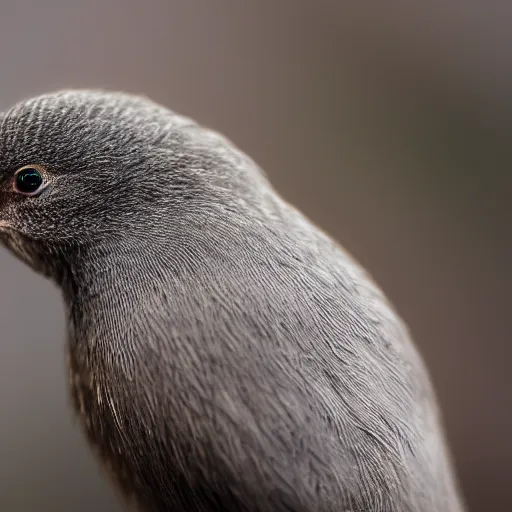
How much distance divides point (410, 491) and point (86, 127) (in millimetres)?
517

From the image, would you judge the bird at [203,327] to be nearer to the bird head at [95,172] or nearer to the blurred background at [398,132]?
the bird head at [95,172]

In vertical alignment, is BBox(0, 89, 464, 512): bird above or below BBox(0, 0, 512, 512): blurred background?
below

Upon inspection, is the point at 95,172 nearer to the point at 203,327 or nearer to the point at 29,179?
the point at 29,179

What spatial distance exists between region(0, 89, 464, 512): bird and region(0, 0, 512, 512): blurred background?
1.03 meters

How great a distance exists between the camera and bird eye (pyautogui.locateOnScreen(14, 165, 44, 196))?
0.70 m

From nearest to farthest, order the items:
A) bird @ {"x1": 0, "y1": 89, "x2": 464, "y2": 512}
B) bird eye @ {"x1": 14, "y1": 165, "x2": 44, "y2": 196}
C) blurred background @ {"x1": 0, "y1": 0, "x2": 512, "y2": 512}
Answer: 1. bird @ {"x1": 0, "y1": 89, "x2": 464, "y2": 512}
2. bird eye @ {"x1": 14, "y1": 165, "x2": 44, "y2": 196}
3. blurred background @ {"x1": 0, "y1": 0, "x2": 512, "y2": 512}

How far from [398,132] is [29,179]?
1.40 meters

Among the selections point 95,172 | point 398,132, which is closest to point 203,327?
point 95,172

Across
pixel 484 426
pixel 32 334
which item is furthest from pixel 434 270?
pixel 32 334

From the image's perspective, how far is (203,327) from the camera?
0.61 metres

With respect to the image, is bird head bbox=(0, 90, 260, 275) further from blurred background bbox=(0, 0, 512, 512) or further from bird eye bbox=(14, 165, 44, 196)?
blurred background bbox=(0, 0, 512, 512)

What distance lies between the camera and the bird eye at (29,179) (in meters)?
0.70

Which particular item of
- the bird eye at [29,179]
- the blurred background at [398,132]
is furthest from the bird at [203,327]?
the blurred background at [398,132]

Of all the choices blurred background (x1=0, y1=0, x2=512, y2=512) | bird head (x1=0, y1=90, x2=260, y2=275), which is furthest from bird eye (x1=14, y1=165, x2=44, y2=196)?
blurred background (x1=0, y1=0, x2=512, y2=512)
